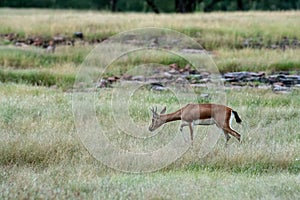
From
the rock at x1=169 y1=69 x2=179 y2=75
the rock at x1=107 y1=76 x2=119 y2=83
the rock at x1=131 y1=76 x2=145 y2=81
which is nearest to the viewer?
the rock at x1=107 y1=76 x2=119 y2=83

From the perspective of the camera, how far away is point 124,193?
271 inches

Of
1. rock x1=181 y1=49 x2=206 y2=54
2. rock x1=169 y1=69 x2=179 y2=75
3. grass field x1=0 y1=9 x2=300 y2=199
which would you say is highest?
grass field x1=0 y1=9 x2=300 y2=199

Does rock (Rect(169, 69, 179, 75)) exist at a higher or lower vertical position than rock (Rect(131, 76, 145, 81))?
higher

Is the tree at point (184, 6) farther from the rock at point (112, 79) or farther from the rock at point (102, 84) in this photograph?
the rock at point (102, 84)

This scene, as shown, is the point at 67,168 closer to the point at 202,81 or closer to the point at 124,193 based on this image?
the point at 124,193

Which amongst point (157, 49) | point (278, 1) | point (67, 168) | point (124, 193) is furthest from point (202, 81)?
point (278, 1)

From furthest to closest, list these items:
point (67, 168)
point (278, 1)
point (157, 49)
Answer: point (278, 1) < point (157, 49) < point (67, 168)

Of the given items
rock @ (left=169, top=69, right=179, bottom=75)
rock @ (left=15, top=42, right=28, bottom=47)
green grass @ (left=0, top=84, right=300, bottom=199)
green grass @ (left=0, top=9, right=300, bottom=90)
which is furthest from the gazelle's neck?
rock @ (left=15, top=42, right=28, bottom=47)

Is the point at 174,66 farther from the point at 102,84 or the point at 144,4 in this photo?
the point at 144,4

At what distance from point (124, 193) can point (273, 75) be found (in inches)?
436

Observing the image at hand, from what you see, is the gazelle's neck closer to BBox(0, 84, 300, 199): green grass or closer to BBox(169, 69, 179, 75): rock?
BBox(0, 84, 300, 199): green grass

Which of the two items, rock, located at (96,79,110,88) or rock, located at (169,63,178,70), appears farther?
rock, located at (169,63,178,70)

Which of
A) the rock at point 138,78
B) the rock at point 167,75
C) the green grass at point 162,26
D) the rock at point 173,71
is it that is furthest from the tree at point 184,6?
the rock at point 138,78

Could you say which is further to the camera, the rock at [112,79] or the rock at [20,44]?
the rock at [20,44]
